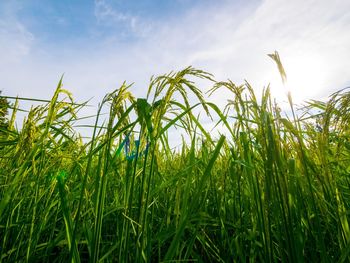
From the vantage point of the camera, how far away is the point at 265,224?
41.6 inches

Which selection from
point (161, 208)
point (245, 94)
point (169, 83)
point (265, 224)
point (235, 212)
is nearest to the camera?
point (265, 224)

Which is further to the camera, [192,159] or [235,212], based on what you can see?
[235,212]

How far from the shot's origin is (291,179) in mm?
1225

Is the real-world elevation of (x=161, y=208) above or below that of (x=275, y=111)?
below

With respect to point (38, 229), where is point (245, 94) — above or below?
above

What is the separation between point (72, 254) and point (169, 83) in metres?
0.76

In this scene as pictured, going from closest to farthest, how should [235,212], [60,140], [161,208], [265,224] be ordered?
1. [265,224]
2. [235,212]
3. [161,208]
4. [60,140]

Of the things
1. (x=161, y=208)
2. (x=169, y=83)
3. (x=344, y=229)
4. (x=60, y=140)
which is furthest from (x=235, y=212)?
(x=60, y=140)

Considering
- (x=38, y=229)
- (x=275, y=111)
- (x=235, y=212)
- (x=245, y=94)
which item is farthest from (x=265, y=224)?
(x=38, y=229)

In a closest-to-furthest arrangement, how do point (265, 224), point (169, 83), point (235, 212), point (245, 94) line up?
point (265, 224), point (169, 83), point (245, 94), point (235, 212)

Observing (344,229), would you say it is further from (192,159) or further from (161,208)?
(161,208)

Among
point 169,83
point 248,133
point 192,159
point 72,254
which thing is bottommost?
point 72,254

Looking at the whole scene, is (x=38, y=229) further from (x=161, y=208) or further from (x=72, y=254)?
(x=161, y=208)

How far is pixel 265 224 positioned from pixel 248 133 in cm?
48
